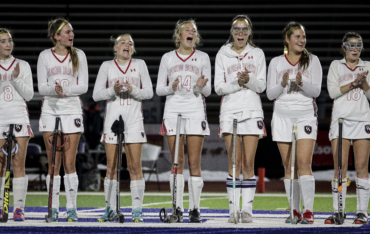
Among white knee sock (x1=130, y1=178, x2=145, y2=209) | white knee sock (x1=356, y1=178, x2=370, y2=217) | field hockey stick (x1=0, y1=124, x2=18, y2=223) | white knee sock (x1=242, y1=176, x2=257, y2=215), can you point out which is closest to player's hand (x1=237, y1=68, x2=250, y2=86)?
white knee sock (x1=242, y1=176, x2=257, y2=215)

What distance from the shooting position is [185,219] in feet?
16.6

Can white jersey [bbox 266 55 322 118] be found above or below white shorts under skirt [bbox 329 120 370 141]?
above

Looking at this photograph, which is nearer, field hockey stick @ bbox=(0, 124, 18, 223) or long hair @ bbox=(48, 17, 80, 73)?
field hockey stick @ bbox=(0, 124, 18, 223)

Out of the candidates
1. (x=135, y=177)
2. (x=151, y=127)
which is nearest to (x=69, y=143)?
(x=135, y=177)

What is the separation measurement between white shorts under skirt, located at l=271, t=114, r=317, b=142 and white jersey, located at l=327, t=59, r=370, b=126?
0.39m

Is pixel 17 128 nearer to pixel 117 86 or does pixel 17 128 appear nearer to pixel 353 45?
pixel 117 86

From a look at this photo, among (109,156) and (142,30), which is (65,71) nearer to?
(109,156)

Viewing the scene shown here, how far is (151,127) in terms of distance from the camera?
10.1m

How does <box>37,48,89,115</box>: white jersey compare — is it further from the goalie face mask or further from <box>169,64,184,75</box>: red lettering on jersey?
the goalie face mask

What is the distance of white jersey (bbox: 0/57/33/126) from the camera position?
4.81 m

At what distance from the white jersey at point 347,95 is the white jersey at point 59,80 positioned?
2321 mm

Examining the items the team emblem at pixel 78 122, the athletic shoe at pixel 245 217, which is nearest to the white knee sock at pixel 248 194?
the athletic shoe at pixel 245 217
